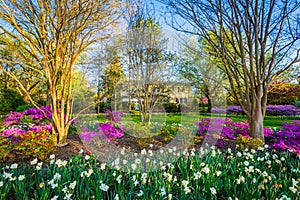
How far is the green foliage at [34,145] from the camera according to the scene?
93.0 inches

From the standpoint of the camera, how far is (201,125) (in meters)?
4.19

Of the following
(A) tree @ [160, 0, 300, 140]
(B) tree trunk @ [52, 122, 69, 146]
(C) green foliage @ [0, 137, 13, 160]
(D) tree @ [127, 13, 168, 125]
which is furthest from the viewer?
(D) tree @ [127, 13, 168, 125]

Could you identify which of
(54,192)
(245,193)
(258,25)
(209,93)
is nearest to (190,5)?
(258,25)

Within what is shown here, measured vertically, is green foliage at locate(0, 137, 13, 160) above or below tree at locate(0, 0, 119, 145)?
below

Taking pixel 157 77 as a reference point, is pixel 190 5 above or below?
above

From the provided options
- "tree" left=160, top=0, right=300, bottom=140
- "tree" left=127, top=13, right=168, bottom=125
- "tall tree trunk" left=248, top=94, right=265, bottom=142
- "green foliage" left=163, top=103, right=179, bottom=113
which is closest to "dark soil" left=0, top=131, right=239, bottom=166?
"tall tree trunk" left=248, top=94, right=265, bottom=142

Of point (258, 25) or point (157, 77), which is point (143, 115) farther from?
point (258, 25)

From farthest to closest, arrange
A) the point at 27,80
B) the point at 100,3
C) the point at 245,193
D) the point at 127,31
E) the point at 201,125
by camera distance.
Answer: the point at 27,80, the point at 127,31, the point at 201,125, the point at 100,3, the point at 245,193

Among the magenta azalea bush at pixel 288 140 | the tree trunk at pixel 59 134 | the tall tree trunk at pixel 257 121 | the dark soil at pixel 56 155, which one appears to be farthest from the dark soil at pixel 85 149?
the magenta azalea bush at pixel 288 140

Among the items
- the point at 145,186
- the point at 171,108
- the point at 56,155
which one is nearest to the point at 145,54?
the point at 56,155

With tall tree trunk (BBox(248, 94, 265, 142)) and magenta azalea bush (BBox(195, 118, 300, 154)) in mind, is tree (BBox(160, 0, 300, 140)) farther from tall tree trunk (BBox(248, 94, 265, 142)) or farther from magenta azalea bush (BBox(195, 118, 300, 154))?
magenta azalea bush (BBox(195, 118, 300, 154))

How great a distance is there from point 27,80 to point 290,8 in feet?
41.3

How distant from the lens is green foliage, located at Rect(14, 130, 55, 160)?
2361 mm

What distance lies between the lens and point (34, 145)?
2.39m
